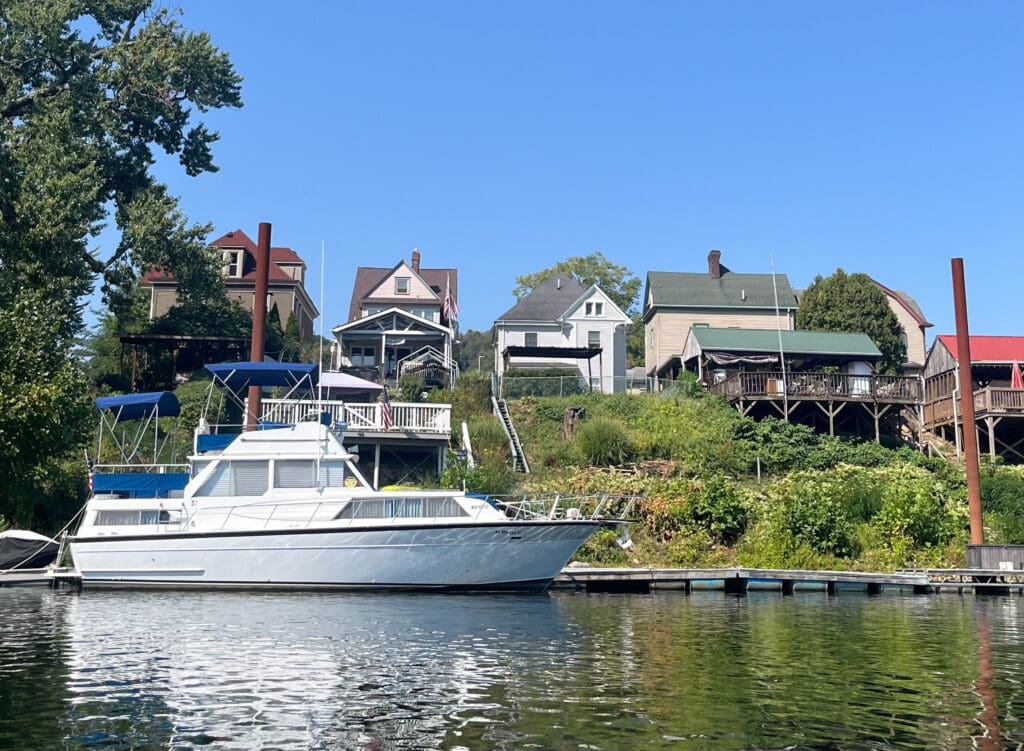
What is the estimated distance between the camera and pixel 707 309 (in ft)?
189

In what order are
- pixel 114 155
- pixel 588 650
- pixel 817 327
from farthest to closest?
pixel 817 327, pixel 114 155, pixel 588 650

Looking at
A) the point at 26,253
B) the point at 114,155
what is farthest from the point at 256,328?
the point at 114,155

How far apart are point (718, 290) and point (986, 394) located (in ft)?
67.0

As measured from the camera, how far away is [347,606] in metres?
21.0

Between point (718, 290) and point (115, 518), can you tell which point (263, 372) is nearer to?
point (115, 518)

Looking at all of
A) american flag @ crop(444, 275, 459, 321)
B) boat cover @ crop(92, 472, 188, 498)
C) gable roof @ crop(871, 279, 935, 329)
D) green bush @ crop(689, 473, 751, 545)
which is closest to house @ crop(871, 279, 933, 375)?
gable roof @ crop(871, 279, 935, 329)

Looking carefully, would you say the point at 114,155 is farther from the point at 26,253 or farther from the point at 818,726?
the point at 818,726

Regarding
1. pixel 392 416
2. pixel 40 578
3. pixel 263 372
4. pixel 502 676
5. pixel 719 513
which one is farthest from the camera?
pixel 392 416

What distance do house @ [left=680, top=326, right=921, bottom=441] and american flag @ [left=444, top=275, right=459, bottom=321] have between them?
54.8 feet

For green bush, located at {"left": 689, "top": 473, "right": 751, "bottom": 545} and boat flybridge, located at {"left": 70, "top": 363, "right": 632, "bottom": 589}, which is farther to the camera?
green bush, located at {"left": 689, "top": 473, "right": 751, "bottom": 545}

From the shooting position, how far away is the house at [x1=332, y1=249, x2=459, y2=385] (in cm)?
5059

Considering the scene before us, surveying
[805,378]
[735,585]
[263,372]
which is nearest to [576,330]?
[805,378]

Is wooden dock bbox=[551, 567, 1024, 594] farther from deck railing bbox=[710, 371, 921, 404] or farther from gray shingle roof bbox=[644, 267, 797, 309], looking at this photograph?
gray shingle roof bbox=[644, 267, 797, 309]

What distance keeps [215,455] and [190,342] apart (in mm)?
22377
